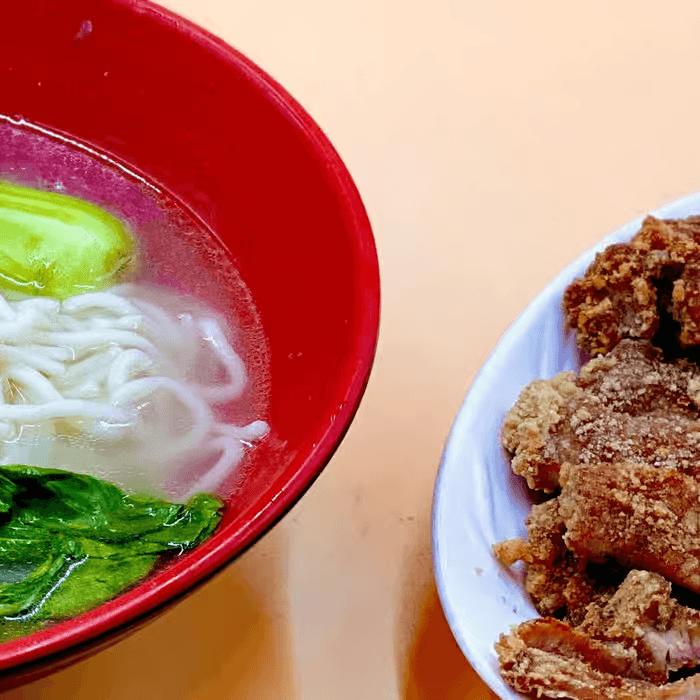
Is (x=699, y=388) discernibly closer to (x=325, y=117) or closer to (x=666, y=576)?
(x=666, y=576)

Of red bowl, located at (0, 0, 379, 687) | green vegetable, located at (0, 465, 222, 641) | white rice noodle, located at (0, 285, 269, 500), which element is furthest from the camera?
white rice noodle, located at (0, 285, 269, 500)

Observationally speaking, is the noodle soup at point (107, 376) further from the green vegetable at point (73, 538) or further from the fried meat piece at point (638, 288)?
the fried meat piece at point (638, 288)

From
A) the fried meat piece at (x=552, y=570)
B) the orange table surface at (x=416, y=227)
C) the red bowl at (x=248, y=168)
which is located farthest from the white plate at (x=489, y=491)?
the red bowl at (x=248, y=168)

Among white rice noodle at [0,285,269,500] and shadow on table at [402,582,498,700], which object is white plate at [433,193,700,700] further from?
white rice noodle at [0,285,269,500]

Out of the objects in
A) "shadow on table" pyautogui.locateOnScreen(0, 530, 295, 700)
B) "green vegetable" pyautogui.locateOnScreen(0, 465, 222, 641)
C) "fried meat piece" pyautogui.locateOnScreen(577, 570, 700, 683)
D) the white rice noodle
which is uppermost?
the white rice noodle

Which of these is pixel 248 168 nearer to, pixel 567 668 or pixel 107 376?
pixel 107 376

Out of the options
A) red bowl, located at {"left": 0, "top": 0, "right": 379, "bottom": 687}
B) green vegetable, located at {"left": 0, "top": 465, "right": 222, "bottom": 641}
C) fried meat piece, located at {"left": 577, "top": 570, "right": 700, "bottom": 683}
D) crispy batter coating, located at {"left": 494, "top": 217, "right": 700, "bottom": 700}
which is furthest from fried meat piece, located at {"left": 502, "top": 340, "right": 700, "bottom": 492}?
green vegetable, located at {"left": 0, "top": 465, "right": 222, "bottom": 641}
